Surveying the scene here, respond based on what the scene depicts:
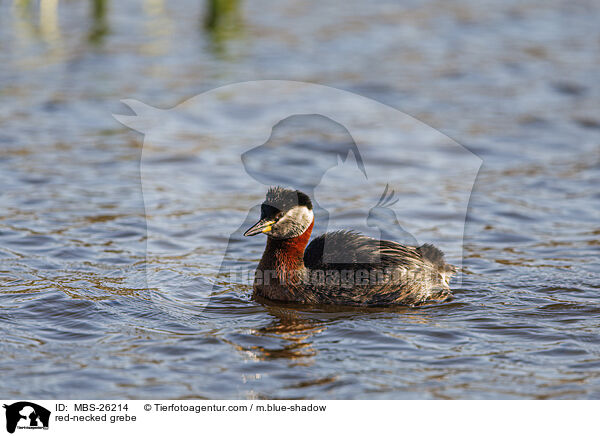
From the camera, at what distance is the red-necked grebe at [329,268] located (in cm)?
745

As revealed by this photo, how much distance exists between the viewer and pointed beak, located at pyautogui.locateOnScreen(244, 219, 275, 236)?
24.0 feet

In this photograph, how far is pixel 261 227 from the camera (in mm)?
7363

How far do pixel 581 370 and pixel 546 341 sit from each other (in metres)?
0.53

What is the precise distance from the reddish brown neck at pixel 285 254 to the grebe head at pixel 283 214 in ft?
0.27

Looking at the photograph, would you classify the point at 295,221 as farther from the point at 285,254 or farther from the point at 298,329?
the point at 298,329

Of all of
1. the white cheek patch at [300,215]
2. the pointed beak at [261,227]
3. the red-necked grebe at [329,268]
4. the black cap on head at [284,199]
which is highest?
the black cap on head at [284,199]

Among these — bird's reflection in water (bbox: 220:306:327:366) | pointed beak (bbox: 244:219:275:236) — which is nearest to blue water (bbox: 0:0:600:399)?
bird's reflection in water (bbox: 220:306:327:366)

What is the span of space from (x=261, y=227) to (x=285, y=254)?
39cm

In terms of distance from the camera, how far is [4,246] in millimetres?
8750
